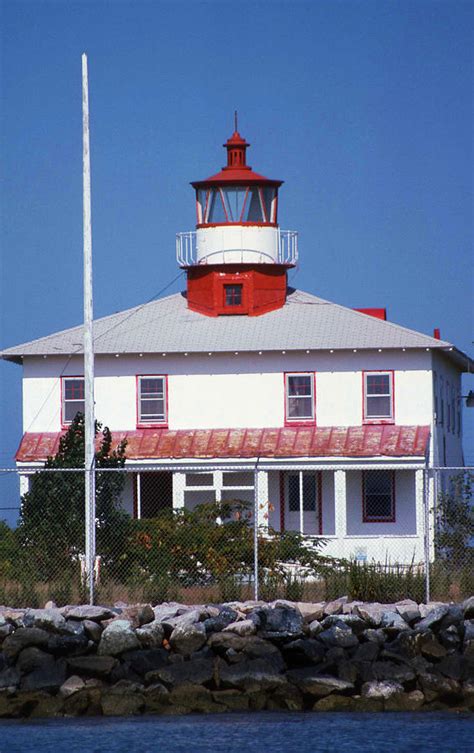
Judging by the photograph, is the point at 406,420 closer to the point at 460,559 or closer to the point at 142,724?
the point at 460,559

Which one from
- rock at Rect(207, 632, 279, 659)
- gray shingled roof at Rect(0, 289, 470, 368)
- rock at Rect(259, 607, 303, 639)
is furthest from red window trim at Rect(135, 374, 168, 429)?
rock at Rect(207, 632, 279, 659)

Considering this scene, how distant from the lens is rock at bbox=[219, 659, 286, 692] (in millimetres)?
20797

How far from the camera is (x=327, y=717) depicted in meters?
19.9

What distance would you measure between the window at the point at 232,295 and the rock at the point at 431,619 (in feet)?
71.0

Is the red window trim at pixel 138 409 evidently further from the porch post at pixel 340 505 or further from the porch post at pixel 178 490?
the porch post at pixel 340 505

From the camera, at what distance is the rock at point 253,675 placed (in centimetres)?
2080

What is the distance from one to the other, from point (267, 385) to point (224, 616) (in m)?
18.7

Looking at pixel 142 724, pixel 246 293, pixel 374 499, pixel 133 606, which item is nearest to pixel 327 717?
pixel 142 724

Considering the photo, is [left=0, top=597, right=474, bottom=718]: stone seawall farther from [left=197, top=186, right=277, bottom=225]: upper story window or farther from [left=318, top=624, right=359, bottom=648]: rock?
[left=197, top=186, right=277, bottom=225]: upper story window

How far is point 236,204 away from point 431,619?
73.7ft

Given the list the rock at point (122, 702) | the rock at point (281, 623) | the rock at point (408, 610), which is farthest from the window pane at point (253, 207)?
the rock at point (122, 702)

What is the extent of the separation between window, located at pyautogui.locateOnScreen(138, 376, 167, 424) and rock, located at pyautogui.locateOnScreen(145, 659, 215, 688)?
19.9 m

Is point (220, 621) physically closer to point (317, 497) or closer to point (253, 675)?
point (253, 675)

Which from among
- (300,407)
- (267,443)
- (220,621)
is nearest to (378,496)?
(300,407)
